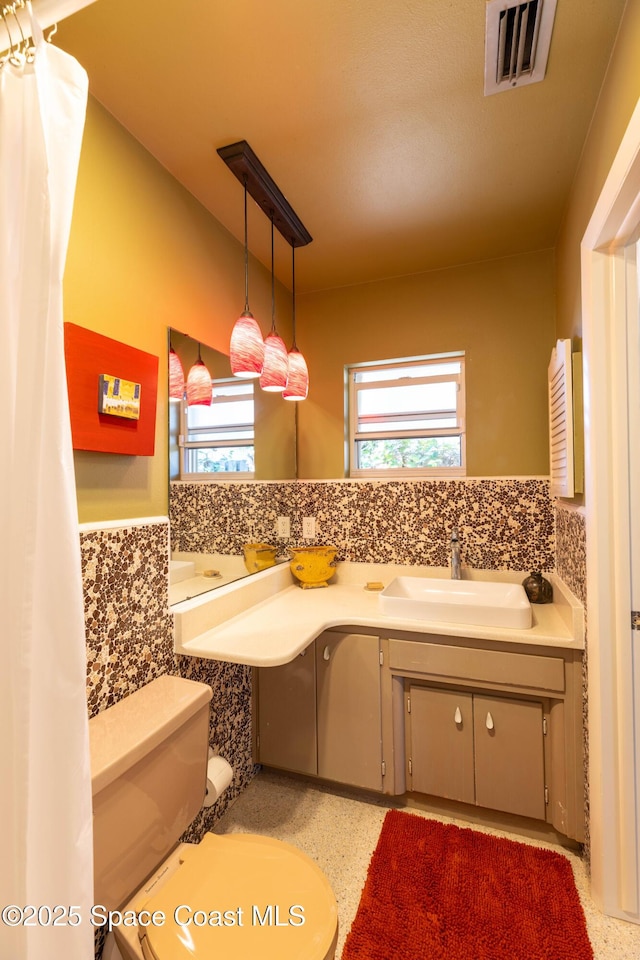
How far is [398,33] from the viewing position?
1.13m

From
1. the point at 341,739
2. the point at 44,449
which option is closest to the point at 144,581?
the point at 44,449

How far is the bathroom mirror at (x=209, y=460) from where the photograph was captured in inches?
62.3

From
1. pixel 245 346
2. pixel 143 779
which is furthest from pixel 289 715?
pixel 245 346

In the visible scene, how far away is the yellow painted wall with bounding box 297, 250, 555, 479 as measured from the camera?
7.04ft

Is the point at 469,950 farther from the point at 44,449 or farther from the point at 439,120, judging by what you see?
the point at 439,120

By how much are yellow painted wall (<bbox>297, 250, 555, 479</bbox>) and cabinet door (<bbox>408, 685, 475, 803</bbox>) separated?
1.09 metres

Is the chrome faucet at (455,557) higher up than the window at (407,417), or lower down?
lower down

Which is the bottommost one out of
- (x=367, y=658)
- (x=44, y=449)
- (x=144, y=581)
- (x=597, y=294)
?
(x=367, y=658)

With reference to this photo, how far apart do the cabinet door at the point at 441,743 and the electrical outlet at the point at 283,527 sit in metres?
1.04

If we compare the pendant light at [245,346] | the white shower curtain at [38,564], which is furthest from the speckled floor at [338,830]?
the pendant light at [245,346]

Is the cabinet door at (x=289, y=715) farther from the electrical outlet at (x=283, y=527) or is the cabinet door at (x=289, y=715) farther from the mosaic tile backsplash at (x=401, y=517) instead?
the electrical outlet at (x=283, y=527)

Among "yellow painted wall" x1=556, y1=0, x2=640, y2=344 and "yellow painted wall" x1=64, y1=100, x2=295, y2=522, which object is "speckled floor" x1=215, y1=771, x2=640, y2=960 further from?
"yellow painted wall" x1=556, y1=0, x2=640, y2=344

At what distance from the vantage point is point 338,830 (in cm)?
168

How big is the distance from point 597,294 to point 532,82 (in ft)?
2.09
